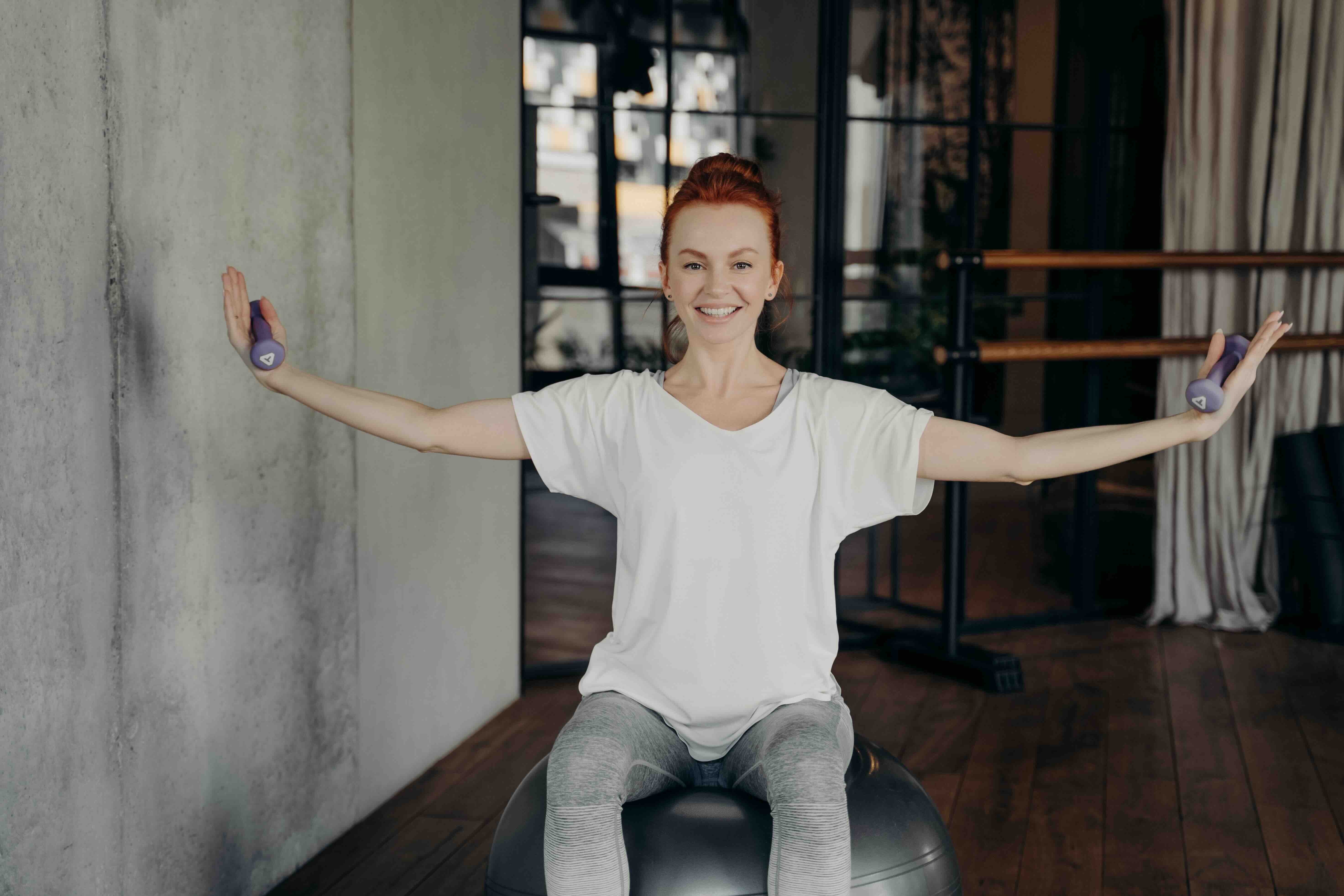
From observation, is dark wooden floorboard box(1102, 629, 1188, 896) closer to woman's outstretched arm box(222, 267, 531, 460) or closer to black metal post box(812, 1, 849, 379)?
black metal post box(812, 1, 849, 379)

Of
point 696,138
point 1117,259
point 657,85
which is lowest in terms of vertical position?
point 1117,259

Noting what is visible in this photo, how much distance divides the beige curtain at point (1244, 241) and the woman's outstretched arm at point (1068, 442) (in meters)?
2.11

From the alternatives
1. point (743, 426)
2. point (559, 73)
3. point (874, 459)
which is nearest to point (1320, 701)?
point (874, 459)

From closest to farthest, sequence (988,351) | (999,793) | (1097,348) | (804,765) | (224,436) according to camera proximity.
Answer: (804,765) → (224,436) → (999,793) → (988,351) → (1097,348)

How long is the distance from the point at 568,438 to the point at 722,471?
0.20m

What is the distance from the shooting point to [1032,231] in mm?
3355

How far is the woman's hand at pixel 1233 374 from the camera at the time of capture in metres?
1.30

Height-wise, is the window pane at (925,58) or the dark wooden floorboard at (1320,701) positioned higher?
the window pane at (925,58)

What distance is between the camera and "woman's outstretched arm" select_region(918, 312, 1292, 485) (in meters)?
1.31

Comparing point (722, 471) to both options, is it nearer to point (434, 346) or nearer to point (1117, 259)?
point (434, 346)

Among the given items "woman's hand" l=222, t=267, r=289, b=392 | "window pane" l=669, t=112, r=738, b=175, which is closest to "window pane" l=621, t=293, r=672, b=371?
"window pane" l=669, t=112, r=738, b=175

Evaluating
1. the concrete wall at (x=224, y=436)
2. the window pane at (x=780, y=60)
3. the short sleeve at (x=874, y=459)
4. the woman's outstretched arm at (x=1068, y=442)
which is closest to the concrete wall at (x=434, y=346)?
the concrete wall at (x=224, y=436)

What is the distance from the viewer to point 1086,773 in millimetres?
2393

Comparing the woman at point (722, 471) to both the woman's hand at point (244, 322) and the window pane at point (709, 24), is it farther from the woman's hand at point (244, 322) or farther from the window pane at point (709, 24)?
the window pane at point (709, 24)
